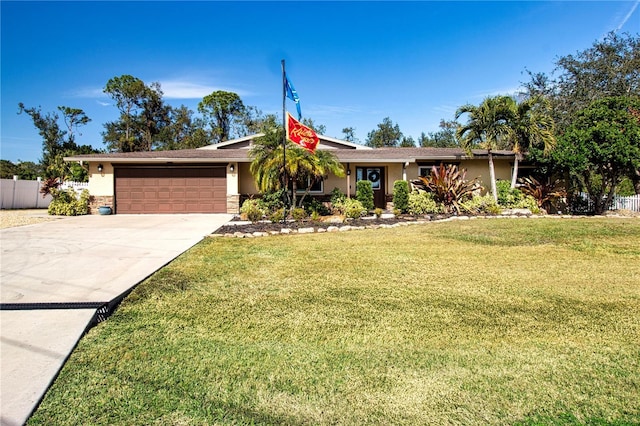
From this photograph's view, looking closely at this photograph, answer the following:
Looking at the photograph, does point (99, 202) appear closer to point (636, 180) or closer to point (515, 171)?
point (515, 171)

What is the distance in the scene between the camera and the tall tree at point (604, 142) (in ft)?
42.5

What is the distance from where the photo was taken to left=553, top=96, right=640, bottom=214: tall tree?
42.5ft

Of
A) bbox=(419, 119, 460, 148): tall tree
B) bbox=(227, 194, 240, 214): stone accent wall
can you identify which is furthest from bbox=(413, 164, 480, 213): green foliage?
bbox=(419, 119, 460, 148): tall tree

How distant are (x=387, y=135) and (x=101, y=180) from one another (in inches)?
1432

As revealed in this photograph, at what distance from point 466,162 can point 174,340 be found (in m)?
16.4

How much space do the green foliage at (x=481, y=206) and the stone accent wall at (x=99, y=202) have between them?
1440cm

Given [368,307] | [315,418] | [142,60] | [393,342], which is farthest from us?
[142,60]

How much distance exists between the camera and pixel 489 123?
1448 centimetres

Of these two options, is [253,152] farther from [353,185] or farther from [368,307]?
→ [368,307]

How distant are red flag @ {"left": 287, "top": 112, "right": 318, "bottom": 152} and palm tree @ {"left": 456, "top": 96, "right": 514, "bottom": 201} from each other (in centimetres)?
690

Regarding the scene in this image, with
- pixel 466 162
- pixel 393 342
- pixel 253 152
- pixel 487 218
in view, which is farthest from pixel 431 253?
pixel 466 162

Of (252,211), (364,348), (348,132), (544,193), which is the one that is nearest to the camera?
(364,348)

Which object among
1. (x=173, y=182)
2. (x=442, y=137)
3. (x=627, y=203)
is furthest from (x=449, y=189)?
(x=442, y=137)

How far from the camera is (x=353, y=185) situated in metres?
16.4
